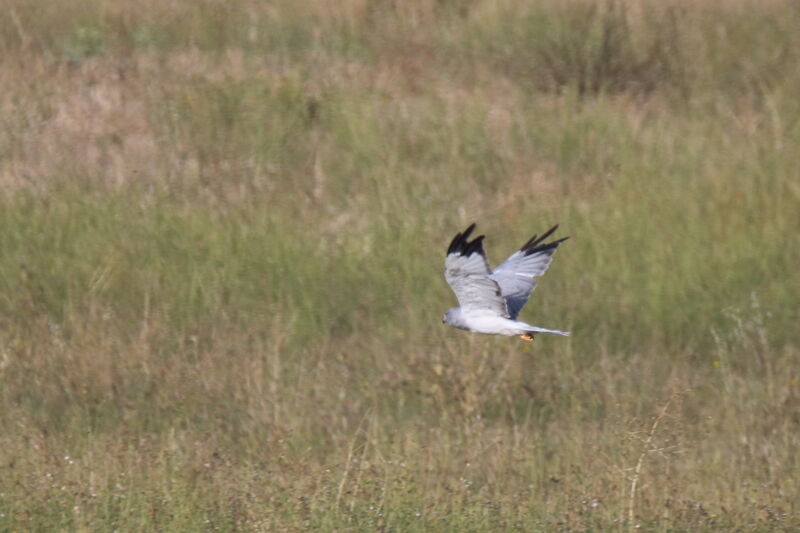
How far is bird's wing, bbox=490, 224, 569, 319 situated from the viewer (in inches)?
226

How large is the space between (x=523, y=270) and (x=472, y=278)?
0.92 m

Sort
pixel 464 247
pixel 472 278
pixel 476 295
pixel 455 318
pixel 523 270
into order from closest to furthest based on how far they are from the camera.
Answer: pixel 464 247
pixel 472 278
pixel 476 295
pixel 455 318
pixel 523 270

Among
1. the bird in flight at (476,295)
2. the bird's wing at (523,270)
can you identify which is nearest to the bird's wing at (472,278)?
Result: the bird in flight at (476,295)

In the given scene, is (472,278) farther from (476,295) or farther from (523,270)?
(523,270)

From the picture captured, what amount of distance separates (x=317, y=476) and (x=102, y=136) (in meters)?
4.94

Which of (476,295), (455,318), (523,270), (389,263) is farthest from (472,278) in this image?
(389,263)

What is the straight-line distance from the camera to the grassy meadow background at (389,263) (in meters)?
5.83

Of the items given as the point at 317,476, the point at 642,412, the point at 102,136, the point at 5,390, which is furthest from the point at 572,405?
the point at 102,136

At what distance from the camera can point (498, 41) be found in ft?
36.3

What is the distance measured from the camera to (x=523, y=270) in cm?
591

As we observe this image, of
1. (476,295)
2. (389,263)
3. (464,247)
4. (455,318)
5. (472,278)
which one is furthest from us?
(389,263)

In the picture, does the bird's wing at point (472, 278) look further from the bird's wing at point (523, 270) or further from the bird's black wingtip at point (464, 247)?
the bird's wing at point (523, 270)

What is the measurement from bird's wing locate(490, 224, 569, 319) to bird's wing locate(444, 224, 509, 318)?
0.54 meters

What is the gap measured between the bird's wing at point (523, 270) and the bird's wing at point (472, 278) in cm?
54
